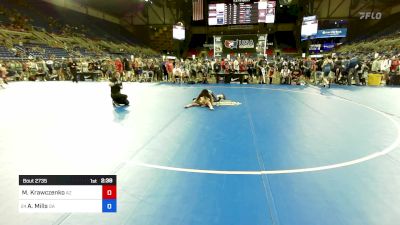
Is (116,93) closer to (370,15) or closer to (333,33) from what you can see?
(333,33)

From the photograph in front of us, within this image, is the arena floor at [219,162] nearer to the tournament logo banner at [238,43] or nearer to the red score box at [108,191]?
the red score box at [108,191]

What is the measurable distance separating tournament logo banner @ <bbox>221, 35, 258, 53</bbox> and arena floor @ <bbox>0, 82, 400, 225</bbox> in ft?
51.5

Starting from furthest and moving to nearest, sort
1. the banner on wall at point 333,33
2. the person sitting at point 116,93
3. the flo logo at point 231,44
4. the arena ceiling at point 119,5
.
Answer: the banner on wall at point 333,33
the arena ceiling at point 119,5
the flo logo at point 231,44
the person sitting at point 116,93

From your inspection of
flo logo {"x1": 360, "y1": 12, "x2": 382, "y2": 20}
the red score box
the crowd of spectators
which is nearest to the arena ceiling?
the crowd of spectators

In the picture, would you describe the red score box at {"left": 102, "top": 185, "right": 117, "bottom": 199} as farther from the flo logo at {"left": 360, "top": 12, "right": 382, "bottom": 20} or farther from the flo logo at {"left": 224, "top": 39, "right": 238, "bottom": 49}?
the flo logo at {"left": 360, "top": 12, "right": 382, "bottom": 20}

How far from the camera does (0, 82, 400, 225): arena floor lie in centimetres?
319

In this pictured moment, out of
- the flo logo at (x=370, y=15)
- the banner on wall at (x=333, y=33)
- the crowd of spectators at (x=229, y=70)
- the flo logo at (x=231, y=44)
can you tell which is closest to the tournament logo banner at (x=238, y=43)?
the flo logo at (x=231, y=44)

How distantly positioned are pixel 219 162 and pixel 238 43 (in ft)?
66.9

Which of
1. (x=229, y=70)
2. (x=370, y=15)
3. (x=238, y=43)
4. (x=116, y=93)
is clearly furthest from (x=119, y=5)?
(x=370, y=15)

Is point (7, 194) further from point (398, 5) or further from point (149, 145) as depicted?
point (398, 5)

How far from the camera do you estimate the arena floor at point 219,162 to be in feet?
10.5

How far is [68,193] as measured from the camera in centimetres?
235

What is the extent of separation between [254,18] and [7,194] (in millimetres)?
28242

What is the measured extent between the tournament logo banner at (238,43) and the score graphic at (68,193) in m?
22.2
